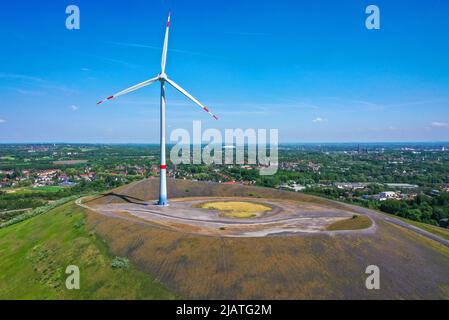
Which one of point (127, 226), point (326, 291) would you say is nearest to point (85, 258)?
point (127, 226)

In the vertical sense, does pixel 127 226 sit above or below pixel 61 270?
above

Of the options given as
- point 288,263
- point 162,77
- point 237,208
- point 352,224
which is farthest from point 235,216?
point 162,77

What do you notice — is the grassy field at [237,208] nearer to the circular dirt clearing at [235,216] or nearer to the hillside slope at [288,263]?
the circular dirt clearing at [235,216]

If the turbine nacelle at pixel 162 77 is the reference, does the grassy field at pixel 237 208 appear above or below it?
below

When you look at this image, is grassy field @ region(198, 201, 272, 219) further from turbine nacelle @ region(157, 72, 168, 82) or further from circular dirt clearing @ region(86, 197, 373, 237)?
turbine nacelle @ region(157, 72, 168, 82)

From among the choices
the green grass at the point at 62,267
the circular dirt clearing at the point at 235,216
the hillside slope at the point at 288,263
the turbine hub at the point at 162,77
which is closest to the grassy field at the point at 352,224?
the circular dirt clearing at the point at 235,216

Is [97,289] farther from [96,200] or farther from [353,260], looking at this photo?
[96,200]
